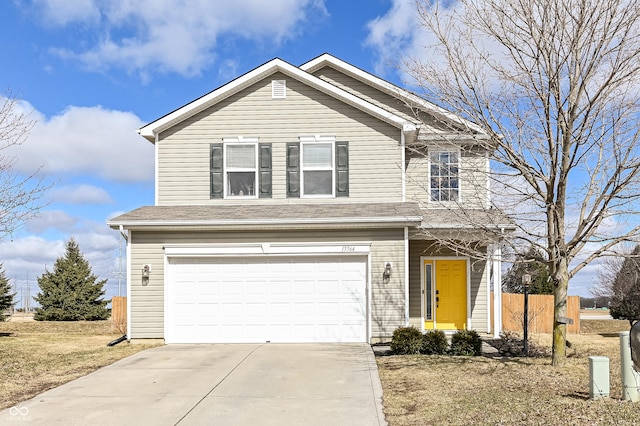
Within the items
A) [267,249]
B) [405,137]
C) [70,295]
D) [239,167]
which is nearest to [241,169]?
[239,167]

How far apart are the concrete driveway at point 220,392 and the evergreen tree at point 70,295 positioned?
54.7 ft

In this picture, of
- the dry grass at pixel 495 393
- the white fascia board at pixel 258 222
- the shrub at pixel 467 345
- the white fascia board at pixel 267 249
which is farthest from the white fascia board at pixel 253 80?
the dry grass at pixel 495 393

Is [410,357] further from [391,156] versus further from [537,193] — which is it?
[391,156]

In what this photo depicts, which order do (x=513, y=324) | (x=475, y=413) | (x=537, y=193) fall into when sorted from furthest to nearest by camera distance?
(x=513, y=324) → (x=537, y=193) → (x=475, y=413)

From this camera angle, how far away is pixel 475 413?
25.4 ft

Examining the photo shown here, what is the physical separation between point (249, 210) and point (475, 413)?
8.83m

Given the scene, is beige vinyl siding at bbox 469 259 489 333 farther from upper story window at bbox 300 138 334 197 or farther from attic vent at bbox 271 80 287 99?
attic vent at bbox 271 80 287 99

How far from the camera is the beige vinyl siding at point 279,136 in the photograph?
15.9 m

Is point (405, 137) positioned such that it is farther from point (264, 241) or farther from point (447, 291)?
point (264, 241)

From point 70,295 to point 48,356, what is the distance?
638 inches

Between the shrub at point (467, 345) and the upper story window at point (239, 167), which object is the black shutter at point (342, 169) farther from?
the shrub at point (467, 345)

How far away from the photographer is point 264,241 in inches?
583

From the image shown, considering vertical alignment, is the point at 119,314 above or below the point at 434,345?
below

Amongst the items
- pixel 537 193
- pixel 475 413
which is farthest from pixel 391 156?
pixel 475 413
